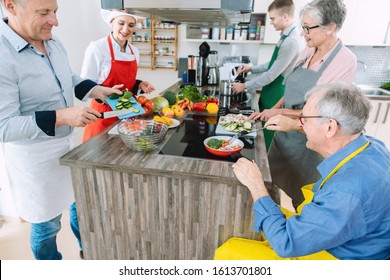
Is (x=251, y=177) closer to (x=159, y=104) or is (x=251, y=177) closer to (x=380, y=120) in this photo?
(x=159, y=104)

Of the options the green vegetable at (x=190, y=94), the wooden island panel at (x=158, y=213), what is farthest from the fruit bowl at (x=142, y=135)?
the green vegetable at (x=190, y=94)

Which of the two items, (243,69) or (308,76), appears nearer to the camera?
(308,76)

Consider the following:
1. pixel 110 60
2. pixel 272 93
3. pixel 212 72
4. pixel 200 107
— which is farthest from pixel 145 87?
pixel 272 93

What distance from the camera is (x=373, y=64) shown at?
3.25m

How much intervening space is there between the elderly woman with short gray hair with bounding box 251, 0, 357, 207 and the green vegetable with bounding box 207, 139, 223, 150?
1.40 feet

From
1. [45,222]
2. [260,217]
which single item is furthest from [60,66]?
[260,217]

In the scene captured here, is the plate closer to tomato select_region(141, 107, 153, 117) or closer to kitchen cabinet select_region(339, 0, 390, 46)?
tomato select_region(141, 107, 153, 117)

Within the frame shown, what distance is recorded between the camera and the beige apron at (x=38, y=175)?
1245 millimetres

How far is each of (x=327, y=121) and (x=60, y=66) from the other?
4.03ft

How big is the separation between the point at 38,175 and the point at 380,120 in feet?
10.8

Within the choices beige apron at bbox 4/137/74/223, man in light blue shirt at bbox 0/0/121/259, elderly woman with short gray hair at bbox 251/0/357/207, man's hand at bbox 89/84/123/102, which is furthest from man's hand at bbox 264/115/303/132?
beige apron at bbox 4/137/74/223

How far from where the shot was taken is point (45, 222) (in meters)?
1.36

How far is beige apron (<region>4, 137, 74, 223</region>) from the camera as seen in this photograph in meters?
1.25

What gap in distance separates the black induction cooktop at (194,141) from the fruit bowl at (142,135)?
2.4 inches
